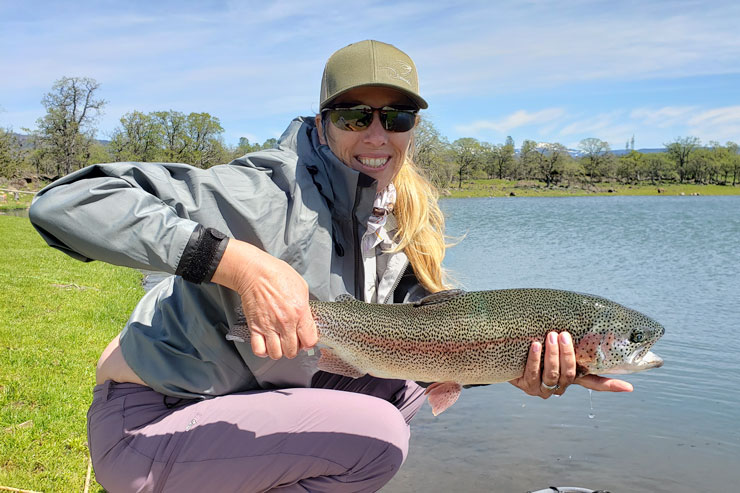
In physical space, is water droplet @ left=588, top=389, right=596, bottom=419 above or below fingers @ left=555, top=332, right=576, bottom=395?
below

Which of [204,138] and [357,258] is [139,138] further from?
[357,258]

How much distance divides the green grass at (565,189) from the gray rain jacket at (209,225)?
4290 inches

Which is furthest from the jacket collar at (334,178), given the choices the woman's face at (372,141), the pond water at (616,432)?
the pond water at (616,432)

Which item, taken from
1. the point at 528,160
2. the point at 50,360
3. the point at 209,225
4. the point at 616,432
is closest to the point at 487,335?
the point at 209,225

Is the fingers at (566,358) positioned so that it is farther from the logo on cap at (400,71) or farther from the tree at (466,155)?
the tree at (466,155)

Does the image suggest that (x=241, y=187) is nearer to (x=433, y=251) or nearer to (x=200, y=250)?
(x=200, y=250)

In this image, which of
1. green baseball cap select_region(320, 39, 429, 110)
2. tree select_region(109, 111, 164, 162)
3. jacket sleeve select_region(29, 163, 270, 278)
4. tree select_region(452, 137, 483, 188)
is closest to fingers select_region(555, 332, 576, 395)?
green baseball cap select_region(320, 39, 429, 110)

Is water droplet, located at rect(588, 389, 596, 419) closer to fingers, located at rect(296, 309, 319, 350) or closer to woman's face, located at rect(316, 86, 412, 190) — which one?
woman's face, located at rect(316, 86, 412, 190)

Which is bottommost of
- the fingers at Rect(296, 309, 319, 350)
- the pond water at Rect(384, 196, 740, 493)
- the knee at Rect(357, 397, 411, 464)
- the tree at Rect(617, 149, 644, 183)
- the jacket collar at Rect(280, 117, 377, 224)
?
the pond water at Rect(384, 196, 740, 493)

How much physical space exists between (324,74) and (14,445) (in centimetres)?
362

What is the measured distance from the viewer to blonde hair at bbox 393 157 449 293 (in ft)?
12.0

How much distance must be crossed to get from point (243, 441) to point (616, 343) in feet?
6.26

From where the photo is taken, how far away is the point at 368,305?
3086 mm

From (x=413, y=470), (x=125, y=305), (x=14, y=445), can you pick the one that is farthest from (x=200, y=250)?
(x=125, y=305)
